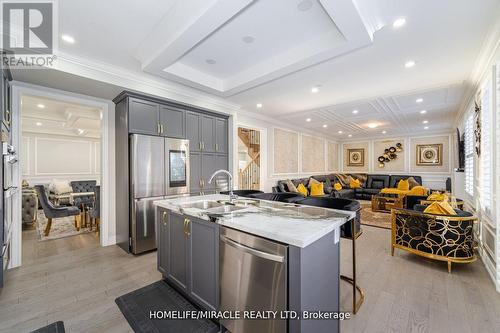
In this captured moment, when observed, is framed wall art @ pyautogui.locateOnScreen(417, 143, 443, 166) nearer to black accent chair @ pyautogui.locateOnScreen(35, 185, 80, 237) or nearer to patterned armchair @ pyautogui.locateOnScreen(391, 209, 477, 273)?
patterned armchair @ pyautogui.locateOnScreen(391, 209, 477, 273)

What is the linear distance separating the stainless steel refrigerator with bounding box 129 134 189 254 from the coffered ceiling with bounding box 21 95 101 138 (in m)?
2.07

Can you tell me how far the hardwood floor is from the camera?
187 centimetres

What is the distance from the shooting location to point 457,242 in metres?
2.69

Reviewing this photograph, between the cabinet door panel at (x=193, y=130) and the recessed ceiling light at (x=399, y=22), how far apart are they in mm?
3230

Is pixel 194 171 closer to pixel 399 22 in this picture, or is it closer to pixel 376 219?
pixel 399 22

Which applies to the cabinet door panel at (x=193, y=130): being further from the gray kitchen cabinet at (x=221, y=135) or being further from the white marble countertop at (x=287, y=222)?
the white marble countertop at (x=287, y=222)

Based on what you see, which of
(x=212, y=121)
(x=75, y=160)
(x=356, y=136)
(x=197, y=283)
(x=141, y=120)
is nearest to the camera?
(x=197, y=283)

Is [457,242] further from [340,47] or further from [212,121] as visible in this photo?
[212,121]

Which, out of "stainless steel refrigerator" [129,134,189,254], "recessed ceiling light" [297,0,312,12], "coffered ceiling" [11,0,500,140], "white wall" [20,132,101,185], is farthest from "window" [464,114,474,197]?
"white wall" [20,132,101,185]

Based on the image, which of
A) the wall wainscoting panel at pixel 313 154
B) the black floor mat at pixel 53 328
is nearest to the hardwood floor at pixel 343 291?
the black floor mat at pixel 53 328

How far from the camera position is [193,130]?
4.13 m

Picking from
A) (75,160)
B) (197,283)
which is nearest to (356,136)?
(197,283)

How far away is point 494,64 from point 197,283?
401cm

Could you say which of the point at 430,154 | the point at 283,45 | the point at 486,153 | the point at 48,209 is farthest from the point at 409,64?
the point at 430,154
